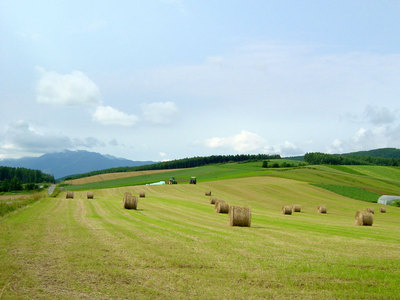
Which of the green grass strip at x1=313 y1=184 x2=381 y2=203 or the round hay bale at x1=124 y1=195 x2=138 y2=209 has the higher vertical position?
the round hay bale at x1=124 y1=195 x2=138 y2=209

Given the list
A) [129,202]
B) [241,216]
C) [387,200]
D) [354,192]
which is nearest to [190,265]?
[241,216]

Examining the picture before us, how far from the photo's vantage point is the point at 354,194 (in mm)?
66312

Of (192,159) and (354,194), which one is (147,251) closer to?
(354,194)

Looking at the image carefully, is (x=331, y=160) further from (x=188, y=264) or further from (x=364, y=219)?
(x=188, y=264)

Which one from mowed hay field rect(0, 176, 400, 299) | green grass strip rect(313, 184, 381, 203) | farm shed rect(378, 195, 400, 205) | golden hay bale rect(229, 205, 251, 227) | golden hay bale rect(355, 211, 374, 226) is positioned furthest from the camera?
green grass strip rect(313, 184, 381, 203)

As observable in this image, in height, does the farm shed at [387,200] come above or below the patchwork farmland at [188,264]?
below

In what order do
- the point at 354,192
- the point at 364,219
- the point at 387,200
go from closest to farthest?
the point at 364,219 < the point at 387,200 < the point at 354,192

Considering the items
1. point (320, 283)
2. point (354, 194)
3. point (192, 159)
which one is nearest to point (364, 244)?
point (320, 283)

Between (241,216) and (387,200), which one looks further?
(387,200)

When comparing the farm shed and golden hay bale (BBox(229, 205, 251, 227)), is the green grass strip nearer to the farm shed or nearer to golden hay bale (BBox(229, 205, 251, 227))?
the farm shed

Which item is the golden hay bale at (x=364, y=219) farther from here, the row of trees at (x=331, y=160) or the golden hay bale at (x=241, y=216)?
the row of trees at (x=331, y=160)

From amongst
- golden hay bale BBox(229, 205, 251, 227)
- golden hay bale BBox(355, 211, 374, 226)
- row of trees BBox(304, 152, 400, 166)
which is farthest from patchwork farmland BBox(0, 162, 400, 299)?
row of trees BBox(304, 152, 400, 166)

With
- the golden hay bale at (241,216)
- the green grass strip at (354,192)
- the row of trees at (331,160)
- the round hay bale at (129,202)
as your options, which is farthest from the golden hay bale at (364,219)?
the row of trees at (331,160)

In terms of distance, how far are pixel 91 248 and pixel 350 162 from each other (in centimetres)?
14250
